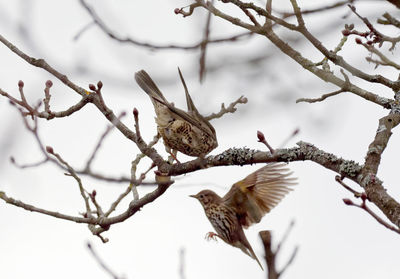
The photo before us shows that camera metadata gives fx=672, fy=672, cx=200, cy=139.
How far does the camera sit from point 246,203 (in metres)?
6.56

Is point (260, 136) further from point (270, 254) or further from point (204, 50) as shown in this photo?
point (270, 254)

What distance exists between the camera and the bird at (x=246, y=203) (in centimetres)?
631

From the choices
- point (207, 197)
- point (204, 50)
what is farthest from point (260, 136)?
point (207, 197)

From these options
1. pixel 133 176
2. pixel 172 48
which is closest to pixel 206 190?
pixel 133 176

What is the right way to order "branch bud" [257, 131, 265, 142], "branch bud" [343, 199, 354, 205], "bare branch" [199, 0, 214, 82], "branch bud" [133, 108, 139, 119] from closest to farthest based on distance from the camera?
"bare branch" [199, 0, 214, 82] < "branch bud" [343, 199, 354, 205] < "branch bud" [257, 131, 265, 142] < "branch bud" [133, 108, 139, 119]

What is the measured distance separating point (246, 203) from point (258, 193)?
0.57ft

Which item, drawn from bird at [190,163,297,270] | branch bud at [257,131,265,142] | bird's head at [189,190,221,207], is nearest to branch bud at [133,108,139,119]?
branch bud at [257,131,265,142]

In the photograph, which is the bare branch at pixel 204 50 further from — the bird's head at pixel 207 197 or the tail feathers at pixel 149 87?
the bird's head at pixel 207 197

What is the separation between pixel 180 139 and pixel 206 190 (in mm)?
775

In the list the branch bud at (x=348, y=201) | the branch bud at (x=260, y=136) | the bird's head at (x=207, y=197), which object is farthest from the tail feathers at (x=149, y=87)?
the branch bud at (x=348, y=201)

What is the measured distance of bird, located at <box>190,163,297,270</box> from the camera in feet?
20.7

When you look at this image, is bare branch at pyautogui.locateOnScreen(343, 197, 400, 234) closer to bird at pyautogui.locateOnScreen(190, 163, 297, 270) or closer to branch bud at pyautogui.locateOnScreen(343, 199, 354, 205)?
branch bud at pyautogui.locateOnScreen(343, 199, 354, 205)

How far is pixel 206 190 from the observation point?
23.8 ft

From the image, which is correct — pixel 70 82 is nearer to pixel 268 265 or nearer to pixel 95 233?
pixel 95 233
